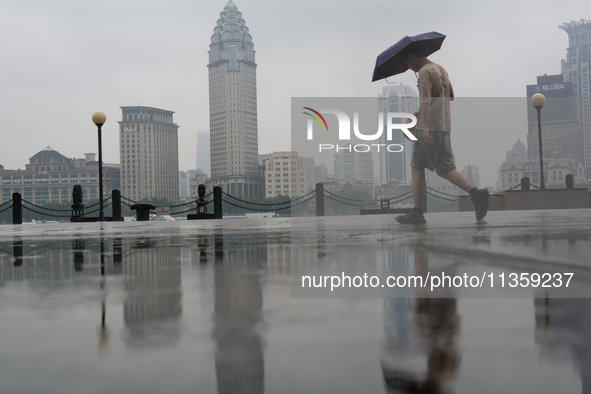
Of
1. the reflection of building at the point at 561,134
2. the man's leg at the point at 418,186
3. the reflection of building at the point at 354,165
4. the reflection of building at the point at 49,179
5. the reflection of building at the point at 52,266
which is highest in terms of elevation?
the reflection of building at the point at 49,179

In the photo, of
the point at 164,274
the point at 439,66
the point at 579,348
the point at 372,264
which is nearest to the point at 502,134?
the point at 439,66

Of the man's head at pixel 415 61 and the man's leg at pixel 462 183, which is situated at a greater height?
the man's head at pixel 415 61

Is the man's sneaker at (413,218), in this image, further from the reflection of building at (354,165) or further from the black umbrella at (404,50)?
the black umbrella at (404,50)

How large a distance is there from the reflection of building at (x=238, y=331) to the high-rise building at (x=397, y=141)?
11.6 feet

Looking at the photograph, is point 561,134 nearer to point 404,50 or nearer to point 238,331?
point 404,50

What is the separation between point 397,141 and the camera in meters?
5.99

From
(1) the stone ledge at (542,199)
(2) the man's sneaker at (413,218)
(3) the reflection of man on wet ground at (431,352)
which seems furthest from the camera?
(1) the stone ledge at (542,199)

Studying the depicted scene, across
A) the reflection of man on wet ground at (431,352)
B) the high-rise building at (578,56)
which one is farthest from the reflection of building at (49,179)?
the reflection of man on wet ground at (431,352)

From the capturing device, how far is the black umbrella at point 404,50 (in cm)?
638

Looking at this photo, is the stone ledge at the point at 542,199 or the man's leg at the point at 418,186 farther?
the stone ledge at the point at 542,199

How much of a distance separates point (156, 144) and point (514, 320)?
205929 mm

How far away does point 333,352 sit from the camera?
1.34 metres

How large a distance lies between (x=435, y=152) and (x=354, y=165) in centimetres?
115

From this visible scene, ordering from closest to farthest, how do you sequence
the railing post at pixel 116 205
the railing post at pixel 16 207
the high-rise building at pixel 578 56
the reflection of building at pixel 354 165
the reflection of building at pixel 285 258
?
the reflection of building at pixel 285 258, the reflection of building at pixel 354 165, the railing post at pixel 116 205, the railing post at pixel 16 207, the high-rise building at pixel 578 56
